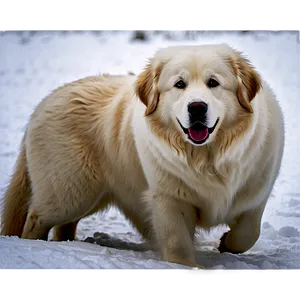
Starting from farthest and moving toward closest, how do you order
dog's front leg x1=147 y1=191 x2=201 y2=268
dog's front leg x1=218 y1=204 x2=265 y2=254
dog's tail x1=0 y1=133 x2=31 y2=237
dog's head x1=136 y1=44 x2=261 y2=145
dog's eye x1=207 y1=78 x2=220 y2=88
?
dog's tail x1=0 y1=133 x2=31 y2=237 < dog's front leg x1=218 y1=204 x2=265 y2=254 < dog's front leg x1=147 y1=191 x2=201 y2=268 < dog's eye x1=207 y1=78 x2=220 y2=88 < dog's head x1=136 y1=44 x2=261 y2=145

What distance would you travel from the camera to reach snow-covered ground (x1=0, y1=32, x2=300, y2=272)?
3.91 m

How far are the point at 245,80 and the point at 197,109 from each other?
21.4 inches

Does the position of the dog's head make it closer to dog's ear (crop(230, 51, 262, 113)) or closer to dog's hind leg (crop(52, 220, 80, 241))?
dog's ear (crop(230, 51, 262, 113))

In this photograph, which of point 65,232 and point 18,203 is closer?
point 18,203

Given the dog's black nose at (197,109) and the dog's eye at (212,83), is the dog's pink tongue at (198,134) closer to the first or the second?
the dog's black nose at (197,109)

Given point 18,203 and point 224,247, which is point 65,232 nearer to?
point 18,203

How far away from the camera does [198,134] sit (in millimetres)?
3941

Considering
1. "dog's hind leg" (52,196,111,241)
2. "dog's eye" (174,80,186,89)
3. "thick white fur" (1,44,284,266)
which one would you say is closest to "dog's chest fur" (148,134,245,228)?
"thick white fur" (1,44,284,266)

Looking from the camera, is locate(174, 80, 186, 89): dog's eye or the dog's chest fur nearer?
locate(174, 80, 186, 89): dog's eye

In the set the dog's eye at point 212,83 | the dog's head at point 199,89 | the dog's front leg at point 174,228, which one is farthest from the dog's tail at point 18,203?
the dog's eye at point 212,83

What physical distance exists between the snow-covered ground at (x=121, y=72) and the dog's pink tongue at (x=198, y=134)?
0.72 meters

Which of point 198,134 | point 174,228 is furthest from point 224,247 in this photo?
point 198,134

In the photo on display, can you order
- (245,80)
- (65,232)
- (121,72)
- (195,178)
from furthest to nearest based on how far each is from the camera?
(65,232), (121,72), (195,178), (245,80)

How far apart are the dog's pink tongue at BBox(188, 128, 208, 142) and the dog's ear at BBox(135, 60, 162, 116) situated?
1.25 ft
